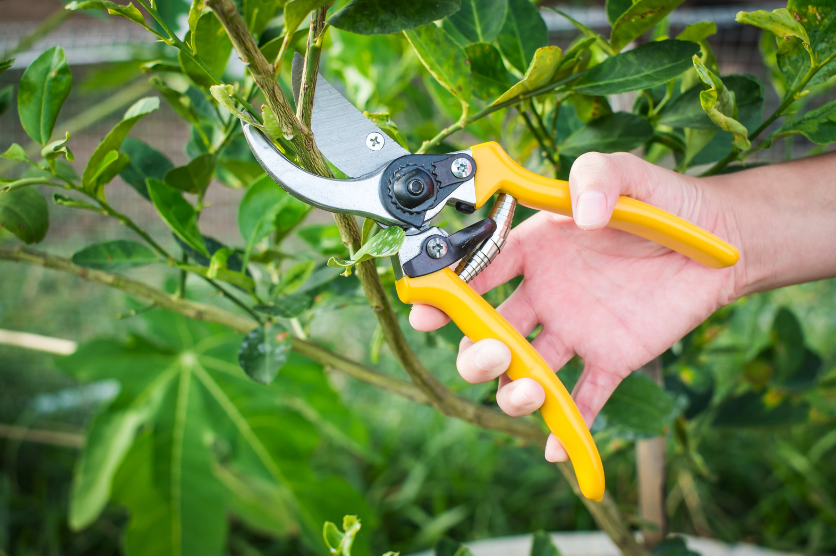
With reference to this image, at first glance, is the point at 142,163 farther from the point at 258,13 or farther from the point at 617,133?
the point at 617,133

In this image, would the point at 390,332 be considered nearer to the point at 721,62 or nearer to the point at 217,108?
the point at 217,108

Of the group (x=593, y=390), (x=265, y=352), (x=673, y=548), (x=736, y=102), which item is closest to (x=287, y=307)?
(x=265, y=352)

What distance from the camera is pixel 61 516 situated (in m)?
1.25

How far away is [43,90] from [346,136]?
218mm

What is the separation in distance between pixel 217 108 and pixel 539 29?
27cm

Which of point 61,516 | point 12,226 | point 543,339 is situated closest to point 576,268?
point 543,339

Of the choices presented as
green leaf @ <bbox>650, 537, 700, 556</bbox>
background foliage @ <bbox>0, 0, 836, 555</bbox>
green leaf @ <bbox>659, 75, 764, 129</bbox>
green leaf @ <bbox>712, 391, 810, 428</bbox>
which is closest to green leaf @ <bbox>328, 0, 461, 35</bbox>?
background foliage @ <bbox>0, 0, 836, 555</bbox>

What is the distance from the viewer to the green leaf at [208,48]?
1.28ft

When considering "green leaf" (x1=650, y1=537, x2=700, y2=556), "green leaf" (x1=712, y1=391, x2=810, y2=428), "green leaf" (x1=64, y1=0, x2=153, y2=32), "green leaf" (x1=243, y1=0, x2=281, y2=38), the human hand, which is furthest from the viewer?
"green leaf" (x1=712, y1=391, x2=810, y2=428)

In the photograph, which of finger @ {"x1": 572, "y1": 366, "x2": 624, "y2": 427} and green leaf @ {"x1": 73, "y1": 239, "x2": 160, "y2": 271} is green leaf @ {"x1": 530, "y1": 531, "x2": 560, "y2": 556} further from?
green leaf @ {"x1": 73, "y1": 239, "x2": 160, "y2": 271}

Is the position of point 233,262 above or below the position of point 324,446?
above

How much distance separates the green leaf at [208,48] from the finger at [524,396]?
0.30 metres

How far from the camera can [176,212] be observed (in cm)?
45

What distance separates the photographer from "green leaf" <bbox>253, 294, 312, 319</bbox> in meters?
0.43
